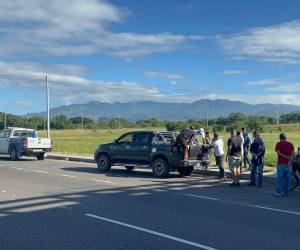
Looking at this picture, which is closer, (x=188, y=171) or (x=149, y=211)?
(x=149, y=211)

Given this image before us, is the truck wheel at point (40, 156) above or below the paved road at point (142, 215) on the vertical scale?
above

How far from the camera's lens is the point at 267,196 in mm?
13562

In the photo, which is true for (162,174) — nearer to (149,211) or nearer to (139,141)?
(139,141)

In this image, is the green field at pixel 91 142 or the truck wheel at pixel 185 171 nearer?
the truck wheel at pixel 185 171

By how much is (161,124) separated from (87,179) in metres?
96.2

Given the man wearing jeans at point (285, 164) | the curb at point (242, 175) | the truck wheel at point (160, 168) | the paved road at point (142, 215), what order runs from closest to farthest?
the paved road at point (142, 215) < the man wearing jeans at point (285, 164) < the curb at point (242, 175) < the truck wheel at point (160, 168)

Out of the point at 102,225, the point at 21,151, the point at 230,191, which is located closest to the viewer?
the point at 102,225

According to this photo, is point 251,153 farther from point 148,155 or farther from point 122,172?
point 122,172

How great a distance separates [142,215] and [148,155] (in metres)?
9.20

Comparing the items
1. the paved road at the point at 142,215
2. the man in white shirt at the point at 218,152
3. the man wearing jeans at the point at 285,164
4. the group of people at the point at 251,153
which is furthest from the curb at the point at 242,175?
the man wearing jeans at the point at 285,164

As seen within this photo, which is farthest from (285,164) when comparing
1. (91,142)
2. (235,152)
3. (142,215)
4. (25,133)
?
(91,142)

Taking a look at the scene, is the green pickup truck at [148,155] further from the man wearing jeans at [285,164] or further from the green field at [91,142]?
the green field at [91,142]

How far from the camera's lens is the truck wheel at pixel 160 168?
728 inches

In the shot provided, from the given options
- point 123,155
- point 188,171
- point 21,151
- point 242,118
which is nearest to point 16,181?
point 123,155
